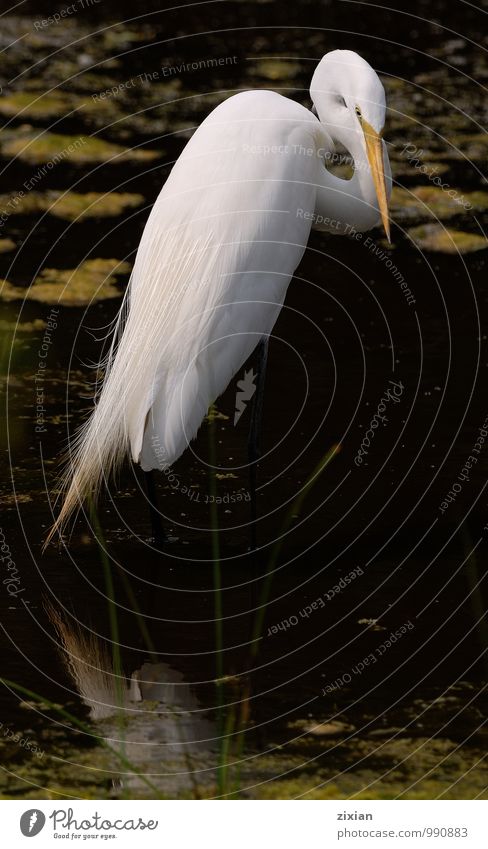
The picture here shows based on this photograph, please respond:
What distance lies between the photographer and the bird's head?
9.66ft

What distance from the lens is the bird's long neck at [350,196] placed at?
3201 mm

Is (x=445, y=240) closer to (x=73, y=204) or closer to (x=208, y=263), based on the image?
(x=73, y=204)

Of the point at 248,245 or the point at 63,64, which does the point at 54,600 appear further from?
the point at 63,64

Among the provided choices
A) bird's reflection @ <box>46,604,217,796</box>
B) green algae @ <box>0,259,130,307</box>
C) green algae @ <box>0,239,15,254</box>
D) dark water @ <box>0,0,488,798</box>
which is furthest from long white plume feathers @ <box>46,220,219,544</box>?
green algae @ <box>0,239,15,254</box>

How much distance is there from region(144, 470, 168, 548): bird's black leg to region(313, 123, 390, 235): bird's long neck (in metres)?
0.85

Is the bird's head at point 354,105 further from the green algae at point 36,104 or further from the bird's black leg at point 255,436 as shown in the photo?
the green algae at point 36,104

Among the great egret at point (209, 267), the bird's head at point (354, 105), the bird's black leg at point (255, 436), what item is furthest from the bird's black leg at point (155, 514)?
the bird's head at point (354, 105)

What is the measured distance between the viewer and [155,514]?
2.99m

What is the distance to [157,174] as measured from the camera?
5.37 meters

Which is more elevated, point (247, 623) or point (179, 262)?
point (179, 262)

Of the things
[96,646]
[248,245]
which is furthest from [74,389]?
[96,646]

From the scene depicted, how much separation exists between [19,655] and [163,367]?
28.6 inches

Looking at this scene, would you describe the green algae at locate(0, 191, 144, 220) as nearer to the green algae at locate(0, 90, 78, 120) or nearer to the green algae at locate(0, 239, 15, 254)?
the green algae at locate(0, 239, 15, 254)

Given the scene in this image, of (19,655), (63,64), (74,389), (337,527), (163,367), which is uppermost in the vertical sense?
(63,64)
